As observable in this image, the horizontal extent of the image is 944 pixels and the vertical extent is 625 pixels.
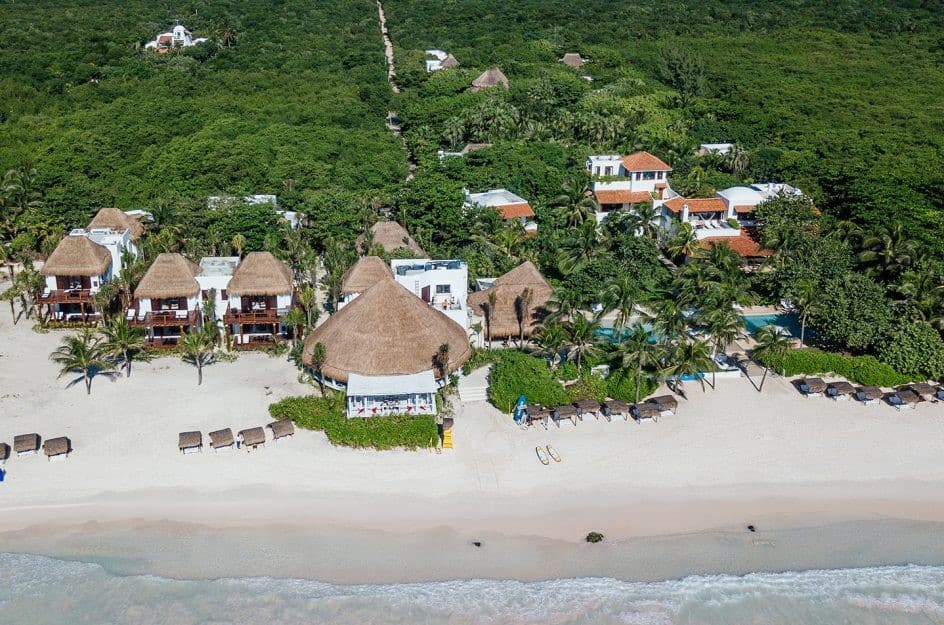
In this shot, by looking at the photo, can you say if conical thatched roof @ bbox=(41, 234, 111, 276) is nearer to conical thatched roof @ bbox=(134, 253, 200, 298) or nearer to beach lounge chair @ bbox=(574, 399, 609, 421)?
conical thatched roof @ bbox=(134, 253, 200, 298)

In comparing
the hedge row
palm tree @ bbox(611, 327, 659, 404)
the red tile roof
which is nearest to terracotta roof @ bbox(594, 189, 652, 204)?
the red tile roof

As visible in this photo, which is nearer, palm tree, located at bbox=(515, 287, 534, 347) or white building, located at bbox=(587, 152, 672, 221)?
palm tree, located at bbox=(515, 287, 534, 347)

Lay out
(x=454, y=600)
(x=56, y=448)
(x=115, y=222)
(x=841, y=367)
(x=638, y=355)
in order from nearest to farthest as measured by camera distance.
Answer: (x=454, y=600) → (x=56, y=448) → (x=638, y=355) → (x=841, y=367) → (x=115, y=222)

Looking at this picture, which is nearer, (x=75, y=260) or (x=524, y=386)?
(x=524, y=386)

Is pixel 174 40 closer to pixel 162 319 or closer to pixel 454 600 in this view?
pixel 162 319

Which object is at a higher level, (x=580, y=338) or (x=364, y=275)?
(x=364, y=275)

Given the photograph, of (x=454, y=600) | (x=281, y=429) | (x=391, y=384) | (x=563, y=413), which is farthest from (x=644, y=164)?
(x=454, y=600)
